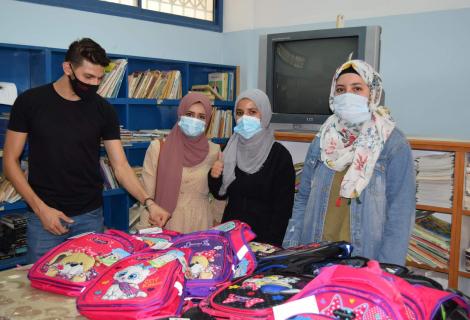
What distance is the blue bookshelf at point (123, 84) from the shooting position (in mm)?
3449

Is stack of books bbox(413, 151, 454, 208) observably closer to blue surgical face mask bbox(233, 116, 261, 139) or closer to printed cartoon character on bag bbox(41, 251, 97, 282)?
blue surgical face mask bbox(233, 116, 261, 139)

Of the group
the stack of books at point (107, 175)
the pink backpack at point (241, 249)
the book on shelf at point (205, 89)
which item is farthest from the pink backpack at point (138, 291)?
the book on shelf at point (205, 89)

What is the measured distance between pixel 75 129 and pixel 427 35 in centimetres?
307

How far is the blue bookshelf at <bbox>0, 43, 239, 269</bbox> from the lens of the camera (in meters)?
3.45

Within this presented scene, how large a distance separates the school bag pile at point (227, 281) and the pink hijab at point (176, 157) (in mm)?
834

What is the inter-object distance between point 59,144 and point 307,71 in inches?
Result: 84.0

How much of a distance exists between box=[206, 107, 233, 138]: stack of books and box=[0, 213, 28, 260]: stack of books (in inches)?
81.0

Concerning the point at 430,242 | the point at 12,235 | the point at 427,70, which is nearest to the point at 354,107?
the point at 430,242

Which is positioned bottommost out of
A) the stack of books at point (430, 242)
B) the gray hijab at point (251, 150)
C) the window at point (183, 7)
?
the stack of books at point (430, 242)

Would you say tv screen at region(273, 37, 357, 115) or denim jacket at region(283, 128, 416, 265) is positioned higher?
tv screen at region(273, 37, 357, 115)

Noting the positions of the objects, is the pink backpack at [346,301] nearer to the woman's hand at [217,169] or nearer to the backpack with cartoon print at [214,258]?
the backpack with cartoon print at [214,258]

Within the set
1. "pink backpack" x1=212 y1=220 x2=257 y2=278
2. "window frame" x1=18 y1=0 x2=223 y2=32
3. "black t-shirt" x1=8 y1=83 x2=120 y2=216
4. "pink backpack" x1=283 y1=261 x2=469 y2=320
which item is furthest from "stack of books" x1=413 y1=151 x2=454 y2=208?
"window frame" x1=18 y1=0 x2=223 y2=32

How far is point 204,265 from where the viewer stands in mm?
1348

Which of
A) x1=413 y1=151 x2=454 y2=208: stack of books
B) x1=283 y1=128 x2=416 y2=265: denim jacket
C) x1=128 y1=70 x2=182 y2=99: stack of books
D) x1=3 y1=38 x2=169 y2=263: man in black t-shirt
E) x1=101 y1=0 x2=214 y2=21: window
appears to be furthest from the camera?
x1=101 y1=0 x2=214 y2=21: window
